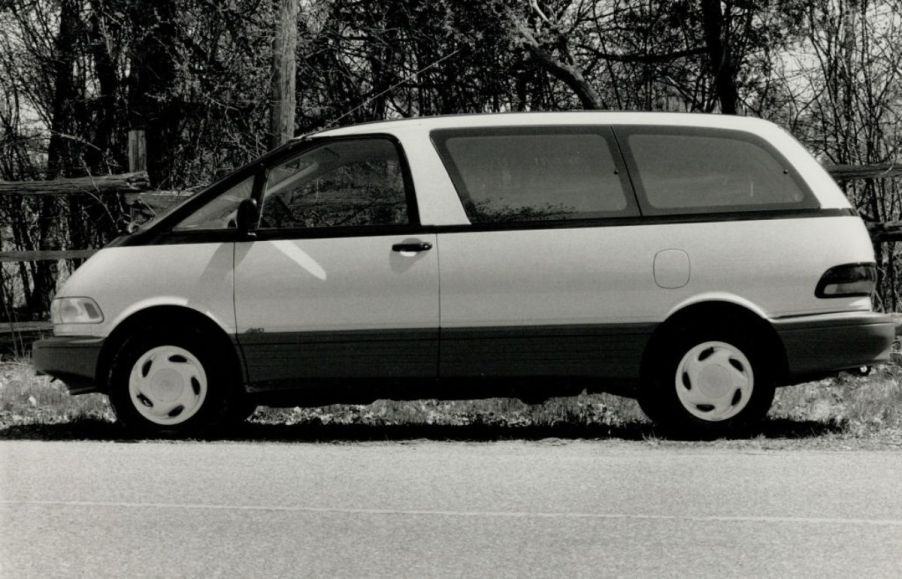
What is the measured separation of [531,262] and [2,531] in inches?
139

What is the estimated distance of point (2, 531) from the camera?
5.99 m

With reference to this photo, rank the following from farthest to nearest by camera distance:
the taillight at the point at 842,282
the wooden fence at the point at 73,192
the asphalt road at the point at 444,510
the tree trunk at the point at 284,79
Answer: the wooden fence at the point at 73,192 → the tree trunk at the point at 284,79 → the taillight at the point at 842,282 → the asphalt road at the point at 444,510

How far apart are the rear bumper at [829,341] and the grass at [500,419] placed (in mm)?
516

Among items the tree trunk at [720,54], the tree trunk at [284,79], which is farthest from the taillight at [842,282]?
the tree trunk at [720,54]

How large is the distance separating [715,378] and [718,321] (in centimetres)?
34

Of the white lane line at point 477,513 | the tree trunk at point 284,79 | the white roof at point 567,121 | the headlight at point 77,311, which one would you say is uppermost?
the tree trunk at point 284,79

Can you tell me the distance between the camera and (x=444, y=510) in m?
6.38

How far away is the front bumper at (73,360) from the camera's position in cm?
849

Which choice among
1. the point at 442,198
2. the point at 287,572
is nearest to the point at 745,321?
the point at 442,198

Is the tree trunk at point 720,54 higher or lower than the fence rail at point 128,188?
higher

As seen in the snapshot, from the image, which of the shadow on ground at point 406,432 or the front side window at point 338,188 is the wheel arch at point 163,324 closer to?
the shadow on ground at point 406,432

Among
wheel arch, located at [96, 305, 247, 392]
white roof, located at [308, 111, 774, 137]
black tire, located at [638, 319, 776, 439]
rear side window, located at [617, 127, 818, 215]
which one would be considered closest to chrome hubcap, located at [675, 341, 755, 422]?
black tire, located at [638, 319, 776, 439]

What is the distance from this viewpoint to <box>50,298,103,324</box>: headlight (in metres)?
8.52

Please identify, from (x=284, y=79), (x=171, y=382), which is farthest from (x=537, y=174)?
(x=284, y=79)
